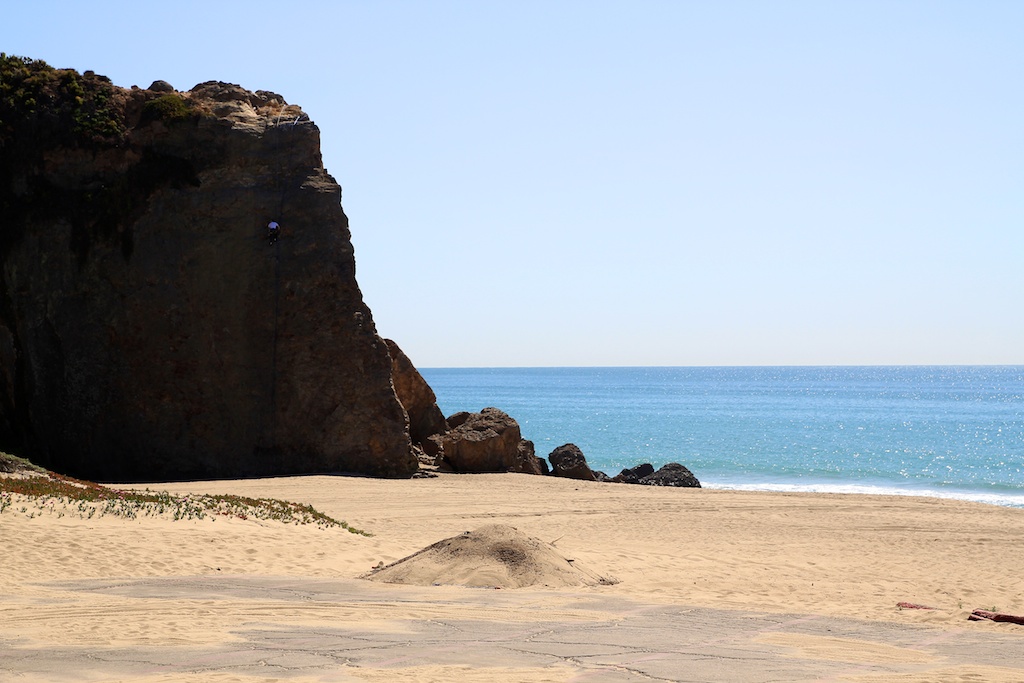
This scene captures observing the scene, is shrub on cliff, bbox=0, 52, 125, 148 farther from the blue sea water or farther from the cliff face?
the blue sea water

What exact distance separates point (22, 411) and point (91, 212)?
579cm

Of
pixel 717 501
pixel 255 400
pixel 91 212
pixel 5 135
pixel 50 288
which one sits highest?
pixel 5 135

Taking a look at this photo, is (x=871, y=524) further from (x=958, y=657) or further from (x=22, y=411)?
(x=22, y=411)

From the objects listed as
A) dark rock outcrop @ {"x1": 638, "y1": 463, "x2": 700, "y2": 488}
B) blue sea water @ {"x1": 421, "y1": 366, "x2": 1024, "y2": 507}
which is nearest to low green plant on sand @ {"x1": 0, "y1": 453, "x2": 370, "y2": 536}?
dark rock outcrop @ {"x1": 638, "y1": 463, "x2": 700, "y2": 488}

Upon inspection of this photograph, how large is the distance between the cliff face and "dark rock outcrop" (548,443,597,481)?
8.33 meters

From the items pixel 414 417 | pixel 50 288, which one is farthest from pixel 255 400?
pixel 414 417

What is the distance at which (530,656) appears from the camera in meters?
9.31

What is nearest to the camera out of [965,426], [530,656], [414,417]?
[530,656]

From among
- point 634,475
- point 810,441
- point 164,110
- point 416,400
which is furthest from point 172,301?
point 810,441

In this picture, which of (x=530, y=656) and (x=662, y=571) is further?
(x=662, y=571)

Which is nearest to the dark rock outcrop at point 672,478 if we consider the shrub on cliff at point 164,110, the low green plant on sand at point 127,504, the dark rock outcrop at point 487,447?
the dark rock outcrop at point 487,447

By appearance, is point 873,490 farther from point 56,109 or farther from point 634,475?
point 56,109

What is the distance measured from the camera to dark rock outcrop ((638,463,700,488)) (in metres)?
34.2

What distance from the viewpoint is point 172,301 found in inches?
1063
